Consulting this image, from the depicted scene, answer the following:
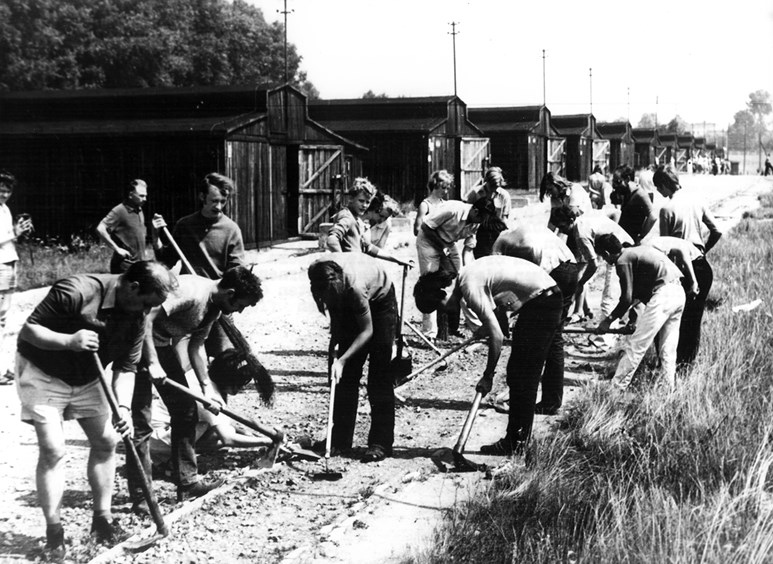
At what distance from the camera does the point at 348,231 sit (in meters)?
8.55

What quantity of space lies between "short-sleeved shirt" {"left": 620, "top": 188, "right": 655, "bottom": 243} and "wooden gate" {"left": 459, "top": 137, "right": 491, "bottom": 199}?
17153mm

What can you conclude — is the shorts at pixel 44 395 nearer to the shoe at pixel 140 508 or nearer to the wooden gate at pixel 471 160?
the shoe at pixel 140 508

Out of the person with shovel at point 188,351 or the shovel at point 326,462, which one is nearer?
the person with shovel at point 188,351

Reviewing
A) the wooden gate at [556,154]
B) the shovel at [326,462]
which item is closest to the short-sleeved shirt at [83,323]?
the shovel at [326,462]

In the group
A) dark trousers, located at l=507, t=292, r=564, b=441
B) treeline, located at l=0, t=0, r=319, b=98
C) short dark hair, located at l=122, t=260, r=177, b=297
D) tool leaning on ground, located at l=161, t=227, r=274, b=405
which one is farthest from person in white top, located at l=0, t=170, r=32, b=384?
treeline, located at l=0, t=0, r=319, b=98

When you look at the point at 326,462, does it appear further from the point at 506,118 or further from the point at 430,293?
the point at 506,118

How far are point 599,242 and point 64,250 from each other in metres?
11.0

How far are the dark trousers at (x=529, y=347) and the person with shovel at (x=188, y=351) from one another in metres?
1.91

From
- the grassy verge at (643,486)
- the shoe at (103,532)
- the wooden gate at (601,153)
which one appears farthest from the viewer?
the wooden gate at (601,153)

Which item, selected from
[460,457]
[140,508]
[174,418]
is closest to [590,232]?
[460,457]

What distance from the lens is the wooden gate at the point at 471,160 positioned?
94.6 ft

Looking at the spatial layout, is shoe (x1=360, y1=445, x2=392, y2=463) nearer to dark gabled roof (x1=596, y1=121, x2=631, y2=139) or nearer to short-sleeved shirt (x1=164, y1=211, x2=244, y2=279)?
short-sleeved shirt (x1=164, y1=211, x2=244, y2=279)

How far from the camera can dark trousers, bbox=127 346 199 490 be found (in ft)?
19.2

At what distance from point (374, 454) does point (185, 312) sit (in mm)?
1814
